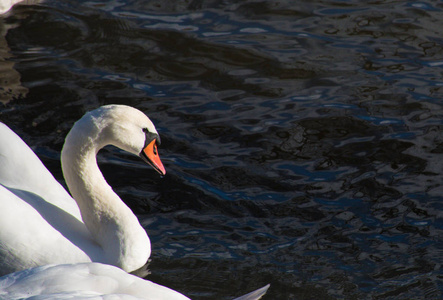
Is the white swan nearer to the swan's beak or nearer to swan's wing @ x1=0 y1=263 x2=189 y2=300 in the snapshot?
the swan's beak

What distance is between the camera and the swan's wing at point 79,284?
374 centimetres

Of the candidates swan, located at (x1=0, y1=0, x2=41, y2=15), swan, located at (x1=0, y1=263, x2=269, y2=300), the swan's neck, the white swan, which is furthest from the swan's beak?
swan, located at (x1=0, y1=0, x2=41, y2=15)

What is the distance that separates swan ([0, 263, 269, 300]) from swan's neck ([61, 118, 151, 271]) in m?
1.21

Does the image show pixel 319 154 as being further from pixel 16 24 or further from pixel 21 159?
pixel 16 24

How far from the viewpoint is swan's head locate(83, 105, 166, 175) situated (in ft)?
17.1

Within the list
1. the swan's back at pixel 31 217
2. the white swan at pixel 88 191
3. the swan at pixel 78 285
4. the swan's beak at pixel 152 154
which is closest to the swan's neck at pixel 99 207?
the white swan at pixel 88 191

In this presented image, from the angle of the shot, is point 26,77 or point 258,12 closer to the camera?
point 26,77

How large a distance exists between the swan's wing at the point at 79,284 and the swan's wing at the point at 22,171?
1.46 m

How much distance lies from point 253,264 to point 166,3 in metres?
4.69

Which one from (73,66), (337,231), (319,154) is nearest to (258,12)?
(73,66)

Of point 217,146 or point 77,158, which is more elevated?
point 77,158

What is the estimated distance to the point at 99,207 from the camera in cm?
533

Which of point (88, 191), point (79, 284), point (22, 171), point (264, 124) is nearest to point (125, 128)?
point (88, 191)

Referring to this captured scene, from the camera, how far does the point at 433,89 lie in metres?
7.41
